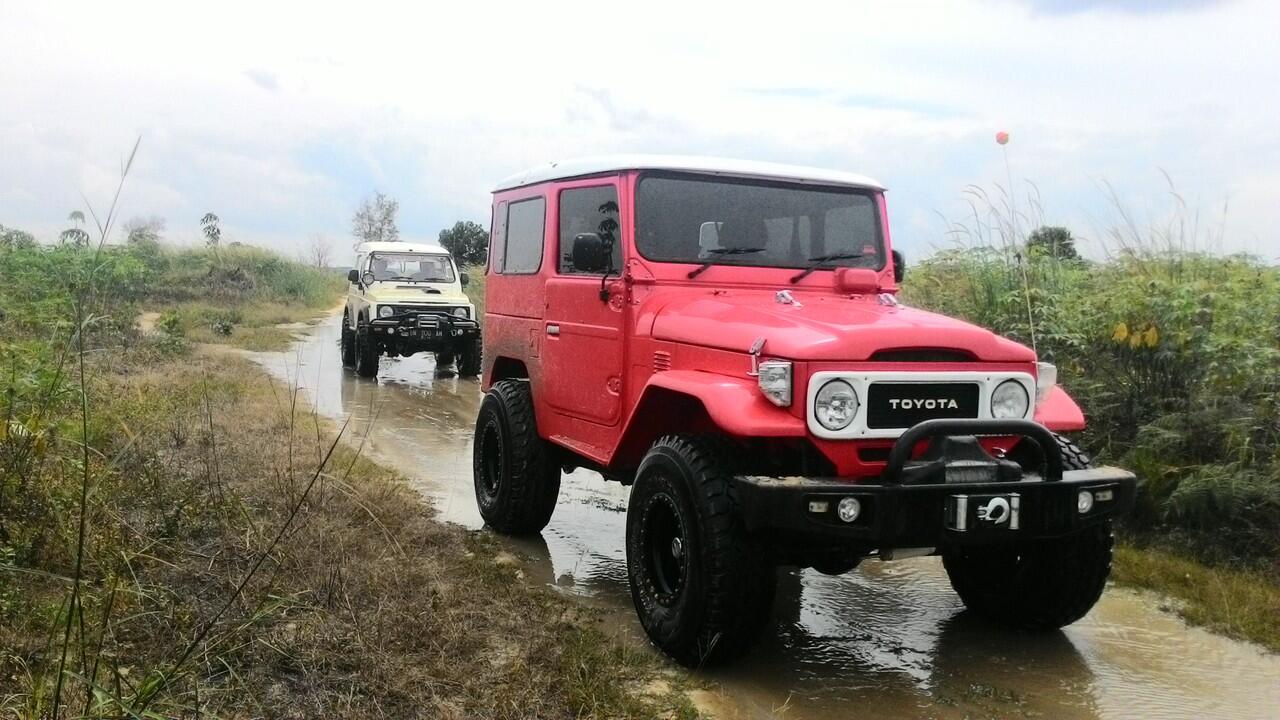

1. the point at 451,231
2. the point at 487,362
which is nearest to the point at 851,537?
the point at 487,362

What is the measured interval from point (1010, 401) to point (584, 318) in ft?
6.98

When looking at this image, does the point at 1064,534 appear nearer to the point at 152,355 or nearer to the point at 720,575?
the point at 720,575

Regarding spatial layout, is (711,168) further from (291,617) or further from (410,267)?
(410,267)

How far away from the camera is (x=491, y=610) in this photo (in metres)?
4.55

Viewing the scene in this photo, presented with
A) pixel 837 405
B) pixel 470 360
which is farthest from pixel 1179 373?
pixel 470 360

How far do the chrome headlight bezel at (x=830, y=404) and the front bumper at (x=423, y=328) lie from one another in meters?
11.1

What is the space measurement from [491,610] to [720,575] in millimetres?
1231

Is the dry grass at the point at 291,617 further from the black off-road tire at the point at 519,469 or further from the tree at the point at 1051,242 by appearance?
the tree at the point at 1051,242

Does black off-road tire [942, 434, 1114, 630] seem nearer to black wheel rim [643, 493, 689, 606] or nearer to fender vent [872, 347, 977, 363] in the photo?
fender vent [872, 347, 977, 363]

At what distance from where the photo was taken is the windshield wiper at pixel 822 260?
5.16 meters

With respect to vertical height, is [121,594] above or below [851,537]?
Result: below

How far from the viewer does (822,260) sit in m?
5.28

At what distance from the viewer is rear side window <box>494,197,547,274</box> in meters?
6.03

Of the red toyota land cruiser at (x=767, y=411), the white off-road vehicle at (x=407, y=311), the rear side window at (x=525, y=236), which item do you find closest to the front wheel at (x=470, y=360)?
the white off-road vehicle at (x=407, y=311)
